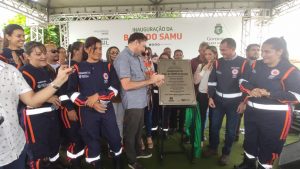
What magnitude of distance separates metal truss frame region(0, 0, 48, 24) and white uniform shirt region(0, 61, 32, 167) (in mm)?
6755

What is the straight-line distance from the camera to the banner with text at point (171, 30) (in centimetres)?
905

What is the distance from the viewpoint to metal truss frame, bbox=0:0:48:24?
744 centimetres

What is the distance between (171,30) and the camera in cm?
917

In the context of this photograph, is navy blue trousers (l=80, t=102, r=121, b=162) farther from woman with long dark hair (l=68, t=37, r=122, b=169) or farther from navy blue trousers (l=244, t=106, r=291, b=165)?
navy blue trousers (l=244, t=106, r=291, b=165)

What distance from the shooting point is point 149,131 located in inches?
181

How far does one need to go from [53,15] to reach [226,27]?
22.0 feet

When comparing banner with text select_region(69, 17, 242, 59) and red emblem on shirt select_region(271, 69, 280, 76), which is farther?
banner with text select_region(69, 17, 242, 59)

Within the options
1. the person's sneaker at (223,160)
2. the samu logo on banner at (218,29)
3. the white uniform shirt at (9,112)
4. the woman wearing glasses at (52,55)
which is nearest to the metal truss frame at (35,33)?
the woman wearing glasses at (52,55)

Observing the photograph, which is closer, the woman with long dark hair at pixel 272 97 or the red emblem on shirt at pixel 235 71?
the woman with long dark hair at pixel 272 97

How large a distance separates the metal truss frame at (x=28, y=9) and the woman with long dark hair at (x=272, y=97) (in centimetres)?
730

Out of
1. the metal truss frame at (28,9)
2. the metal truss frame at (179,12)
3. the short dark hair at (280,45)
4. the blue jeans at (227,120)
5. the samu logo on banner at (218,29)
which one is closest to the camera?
the short dark hair at (280,45)

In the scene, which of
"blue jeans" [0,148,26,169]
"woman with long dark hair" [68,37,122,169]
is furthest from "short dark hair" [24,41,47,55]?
"blue jeans" [0,148,26,169]

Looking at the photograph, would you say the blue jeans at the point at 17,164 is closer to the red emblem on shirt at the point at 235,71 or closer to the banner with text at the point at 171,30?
the red emblem on shirt at the point at 235,71

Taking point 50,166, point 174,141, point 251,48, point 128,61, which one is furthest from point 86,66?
point 251,48
